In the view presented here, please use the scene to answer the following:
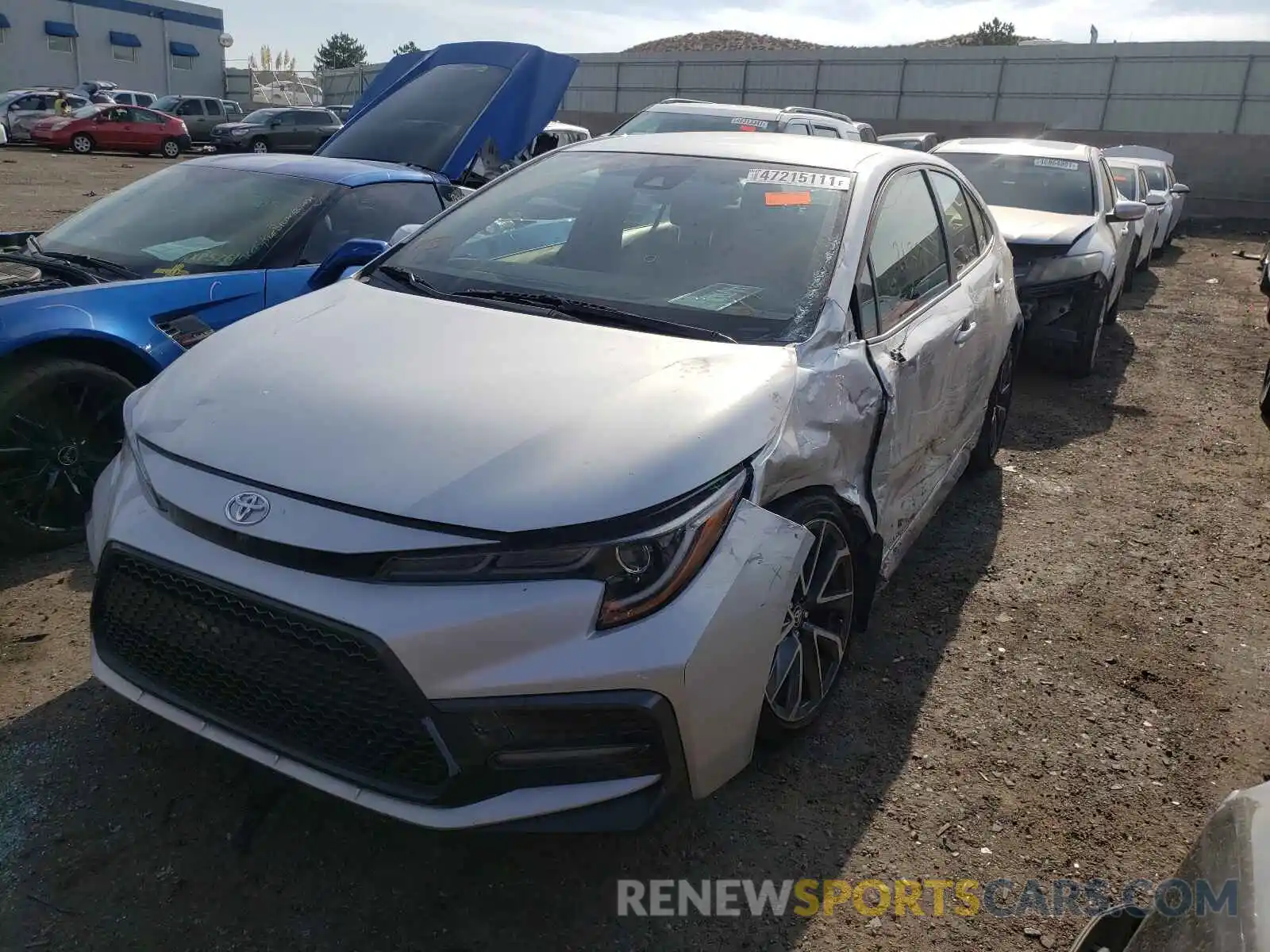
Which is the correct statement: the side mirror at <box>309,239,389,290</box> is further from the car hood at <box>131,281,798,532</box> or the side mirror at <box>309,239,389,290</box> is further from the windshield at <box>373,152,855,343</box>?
the car hood at <box>131,281,798,532</box>

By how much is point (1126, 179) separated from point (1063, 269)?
692 cm

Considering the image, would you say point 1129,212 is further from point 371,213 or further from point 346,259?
point 346,259

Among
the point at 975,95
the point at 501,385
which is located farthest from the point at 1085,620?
the point at 975,95

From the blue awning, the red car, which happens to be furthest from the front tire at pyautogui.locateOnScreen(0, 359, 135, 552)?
the blue awning

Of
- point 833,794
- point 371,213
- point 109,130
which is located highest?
point 371,213

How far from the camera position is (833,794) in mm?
2693

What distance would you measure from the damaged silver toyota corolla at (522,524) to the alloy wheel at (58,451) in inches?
49.8

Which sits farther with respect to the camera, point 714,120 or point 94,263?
point 714,120

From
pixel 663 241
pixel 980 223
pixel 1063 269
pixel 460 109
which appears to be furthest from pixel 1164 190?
pixel 663 241

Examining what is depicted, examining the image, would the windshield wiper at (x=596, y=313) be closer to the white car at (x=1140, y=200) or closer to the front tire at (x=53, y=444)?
the front tire at (x=53, y=444)

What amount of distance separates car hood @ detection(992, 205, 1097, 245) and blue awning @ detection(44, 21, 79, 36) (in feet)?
155

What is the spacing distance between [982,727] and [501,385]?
188 centimetres

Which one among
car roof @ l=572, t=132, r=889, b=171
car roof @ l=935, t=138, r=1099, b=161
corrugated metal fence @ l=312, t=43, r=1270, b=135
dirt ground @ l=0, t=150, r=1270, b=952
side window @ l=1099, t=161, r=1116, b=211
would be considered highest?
corrugated metal fence @ l=312, t=43, r=1270, b=135

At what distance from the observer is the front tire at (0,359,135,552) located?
3566mm
